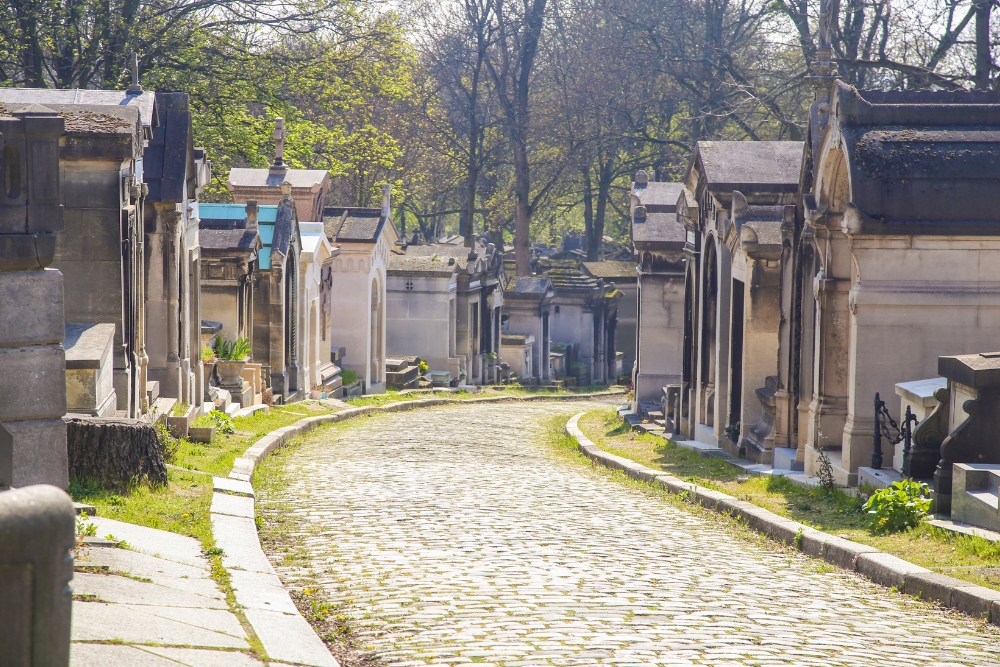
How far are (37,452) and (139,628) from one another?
1.75 meters

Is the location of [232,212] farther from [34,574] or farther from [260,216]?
[34,574]

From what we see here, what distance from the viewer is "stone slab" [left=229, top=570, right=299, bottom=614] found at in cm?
586

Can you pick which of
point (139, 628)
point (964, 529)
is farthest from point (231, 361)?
point (139, 628)

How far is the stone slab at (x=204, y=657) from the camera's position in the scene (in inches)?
176

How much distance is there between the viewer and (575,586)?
21.8 ft

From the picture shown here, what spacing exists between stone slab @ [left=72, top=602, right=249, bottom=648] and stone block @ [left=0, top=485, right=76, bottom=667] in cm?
168

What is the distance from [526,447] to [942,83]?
43.7 feet

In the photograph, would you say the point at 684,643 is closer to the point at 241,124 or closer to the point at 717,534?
the point at 717,534

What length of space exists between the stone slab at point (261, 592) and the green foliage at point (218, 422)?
7247 mm

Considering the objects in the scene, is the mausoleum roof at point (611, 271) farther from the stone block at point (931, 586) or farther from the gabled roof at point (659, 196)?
the stone block at point (931, 586)

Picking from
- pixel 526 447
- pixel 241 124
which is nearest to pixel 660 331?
pixel 526 447

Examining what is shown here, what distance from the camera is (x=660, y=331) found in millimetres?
22719

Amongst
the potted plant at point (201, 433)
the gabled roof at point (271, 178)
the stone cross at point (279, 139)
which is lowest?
the potted plant at point (201, 433)

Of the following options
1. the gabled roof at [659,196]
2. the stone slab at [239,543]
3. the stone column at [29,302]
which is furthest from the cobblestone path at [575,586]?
the gabled roof at [659,196]
